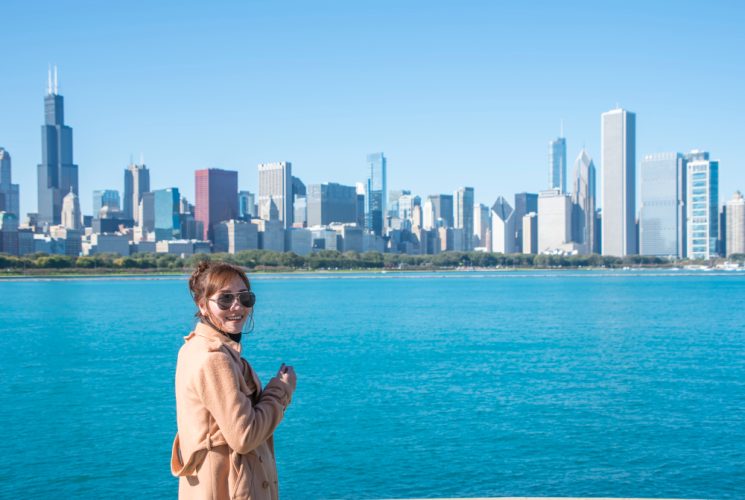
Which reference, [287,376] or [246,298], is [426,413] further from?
[246,298]

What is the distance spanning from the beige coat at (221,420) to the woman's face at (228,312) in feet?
0.23

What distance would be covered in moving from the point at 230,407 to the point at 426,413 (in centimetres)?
1656

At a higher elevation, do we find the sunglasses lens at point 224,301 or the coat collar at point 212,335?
the sunglasses lens at point 224,301

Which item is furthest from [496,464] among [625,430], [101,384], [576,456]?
[101,384]

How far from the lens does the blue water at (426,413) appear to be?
14266 mm

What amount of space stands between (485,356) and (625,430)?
48.0ft

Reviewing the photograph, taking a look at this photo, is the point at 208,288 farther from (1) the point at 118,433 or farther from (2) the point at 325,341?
(2) the point at 325,341

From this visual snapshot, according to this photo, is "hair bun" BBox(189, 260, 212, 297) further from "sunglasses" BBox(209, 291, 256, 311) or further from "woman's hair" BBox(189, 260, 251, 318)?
"sunglasses" BBox(209, 291, 256, 311)

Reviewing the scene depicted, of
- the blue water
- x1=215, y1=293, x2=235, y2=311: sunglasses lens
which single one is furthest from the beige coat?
the blue water

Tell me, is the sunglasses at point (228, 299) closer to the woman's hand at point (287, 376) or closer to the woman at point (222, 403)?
the woman at point (222, 403)

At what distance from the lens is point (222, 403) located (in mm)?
3926

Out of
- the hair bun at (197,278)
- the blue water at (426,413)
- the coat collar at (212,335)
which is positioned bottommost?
the blue water at (426,413)

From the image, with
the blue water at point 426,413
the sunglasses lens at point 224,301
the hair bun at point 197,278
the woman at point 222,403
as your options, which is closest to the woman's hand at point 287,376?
the woman at point 222,403

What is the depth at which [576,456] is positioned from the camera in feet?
50.5
